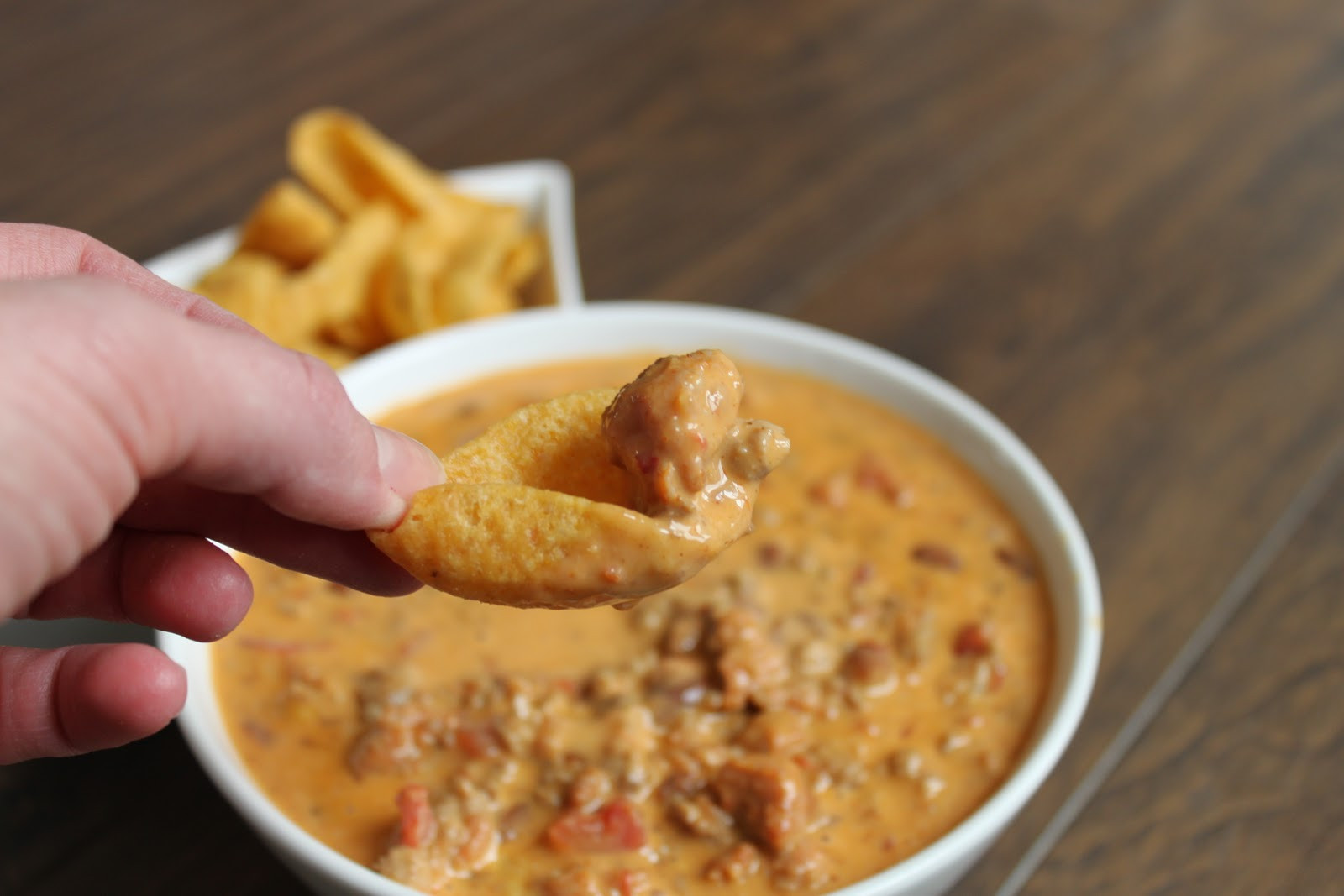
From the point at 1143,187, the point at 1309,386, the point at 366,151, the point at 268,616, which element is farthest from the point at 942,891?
the point at 1143,187

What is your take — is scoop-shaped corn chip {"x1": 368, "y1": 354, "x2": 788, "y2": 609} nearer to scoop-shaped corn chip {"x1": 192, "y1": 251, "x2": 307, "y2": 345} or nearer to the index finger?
the index finger

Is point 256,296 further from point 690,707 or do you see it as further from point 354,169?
point 690,707

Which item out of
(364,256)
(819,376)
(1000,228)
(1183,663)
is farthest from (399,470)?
(1000,228)

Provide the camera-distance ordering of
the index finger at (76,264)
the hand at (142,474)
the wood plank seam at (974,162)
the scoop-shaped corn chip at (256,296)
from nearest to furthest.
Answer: the hand at (142,474) → the index finger at (76,264) → the scoop-shaped corn chip at (256,296) → the wood plank seam at (974,162)

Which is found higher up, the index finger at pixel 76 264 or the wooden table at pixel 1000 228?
the index finger at pixel 76 264

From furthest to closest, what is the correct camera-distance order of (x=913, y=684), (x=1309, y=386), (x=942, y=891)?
(x=1309, y=386), (x=913, y=684), (x=942, y=891)

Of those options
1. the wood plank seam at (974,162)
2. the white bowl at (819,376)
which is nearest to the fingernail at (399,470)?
the white bowl at (819,376)

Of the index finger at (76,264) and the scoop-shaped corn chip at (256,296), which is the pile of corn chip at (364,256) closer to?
the scoop-shaped corn chip at (256,296)

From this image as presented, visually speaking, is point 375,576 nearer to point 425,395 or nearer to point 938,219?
point 425,395
